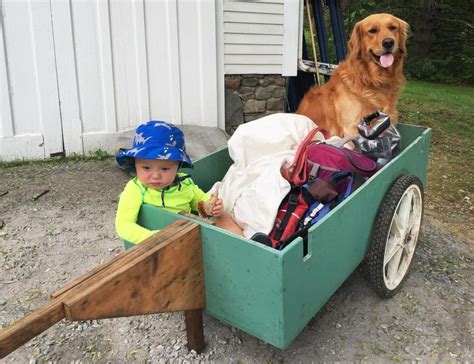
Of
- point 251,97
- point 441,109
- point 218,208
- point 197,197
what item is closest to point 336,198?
point 218,208

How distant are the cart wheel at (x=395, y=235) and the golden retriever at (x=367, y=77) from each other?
3.90 ft

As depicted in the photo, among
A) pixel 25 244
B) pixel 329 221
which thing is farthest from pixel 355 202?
pixel 25 244

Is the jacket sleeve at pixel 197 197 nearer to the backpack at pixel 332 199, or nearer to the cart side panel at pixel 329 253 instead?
the backpack at pixel 332 199

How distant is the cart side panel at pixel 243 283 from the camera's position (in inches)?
70.4

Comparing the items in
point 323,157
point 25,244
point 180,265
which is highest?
point 323,157

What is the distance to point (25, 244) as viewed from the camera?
3.44m

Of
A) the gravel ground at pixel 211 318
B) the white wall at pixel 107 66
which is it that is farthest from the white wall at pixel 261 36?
the gravel ground at pixel 211 318

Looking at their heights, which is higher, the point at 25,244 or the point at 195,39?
the point at 195,39

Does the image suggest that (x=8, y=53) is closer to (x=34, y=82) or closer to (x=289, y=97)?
(x=34, y=82)

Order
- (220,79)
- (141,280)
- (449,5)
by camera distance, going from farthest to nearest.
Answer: (449,5), (220,79), (141,280)

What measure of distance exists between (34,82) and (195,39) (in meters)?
1.82

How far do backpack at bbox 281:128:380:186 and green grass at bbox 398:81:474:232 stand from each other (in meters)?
1.81

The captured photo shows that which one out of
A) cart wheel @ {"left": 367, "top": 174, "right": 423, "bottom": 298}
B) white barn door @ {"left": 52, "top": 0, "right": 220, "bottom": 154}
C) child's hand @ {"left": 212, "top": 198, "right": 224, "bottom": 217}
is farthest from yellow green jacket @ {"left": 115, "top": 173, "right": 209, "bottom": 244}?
white barn door @ {"left": 52, "top": 0, "right": 220, "bottom": 154}

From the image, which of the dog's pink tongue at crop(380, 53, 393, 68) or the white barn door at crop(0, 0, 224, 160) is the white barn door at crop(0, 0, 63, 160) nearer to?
the white barn door at crop(0, 0, 224, 160)
